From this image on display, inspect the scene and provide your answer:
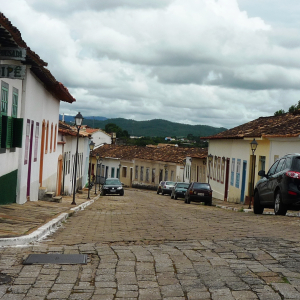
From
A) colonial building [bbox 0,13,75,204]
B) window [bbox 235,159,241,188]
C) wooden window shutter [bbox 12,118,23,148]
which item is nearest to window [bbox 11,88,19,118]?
colonial building [bbox 0,13,75,204]

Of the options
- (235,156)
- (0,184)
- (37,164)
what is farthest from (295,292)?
(235,156)

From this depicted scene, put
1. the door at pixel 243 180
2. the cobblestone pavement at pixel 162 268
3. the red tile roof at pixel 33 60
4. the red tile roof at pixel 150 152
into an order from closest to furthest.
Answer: the cobblestone pavement at pixel 162 268 < the red tile roof at pixel 33 60 < the door at pixel 243 180 < the red tile roof at pixel 150 152

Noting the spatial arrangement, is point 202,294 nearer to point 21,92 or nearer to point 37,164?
point 21,92

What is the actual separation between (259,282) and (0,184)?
8.80 m

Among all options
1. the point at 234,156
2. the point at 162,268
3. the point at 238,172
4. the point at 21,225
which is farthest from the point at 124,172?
the point at 162,268

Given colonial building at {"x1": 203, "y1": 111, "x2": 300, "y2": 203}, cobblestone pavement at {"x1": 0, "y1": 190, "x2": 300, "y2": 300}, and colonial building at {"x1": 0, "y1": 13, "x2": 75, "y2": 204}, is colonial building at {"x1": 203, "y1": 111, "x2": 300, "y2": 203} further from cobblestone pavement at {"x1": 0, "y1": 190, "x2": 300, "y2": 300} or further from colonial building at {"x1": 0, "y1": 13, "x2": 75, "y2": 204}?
cobblestone pavement at {"x1": 0, "y1": 190, "x2": 300, "y2": 300}

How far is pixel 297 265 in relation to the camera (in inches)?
279

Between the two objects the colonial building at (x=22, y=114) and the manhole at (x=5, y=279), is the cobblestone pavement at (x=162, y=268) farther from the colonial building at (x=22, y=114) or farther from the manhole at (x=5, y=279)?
the colonial building at (x=22, y=114)

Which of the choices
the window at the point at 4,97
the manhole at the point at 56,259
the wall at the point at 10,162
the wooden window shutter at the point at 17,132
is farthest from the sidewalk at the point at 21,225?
the window at the point at 4,97

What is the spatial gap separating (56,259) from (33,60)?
328 inches

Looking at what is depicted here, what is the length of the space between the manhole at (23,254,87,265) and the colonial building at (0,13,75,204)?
4.31 metres

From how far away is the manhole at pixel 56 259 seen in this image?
7.13 metres

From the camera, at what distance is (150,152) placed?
71062 millimetres

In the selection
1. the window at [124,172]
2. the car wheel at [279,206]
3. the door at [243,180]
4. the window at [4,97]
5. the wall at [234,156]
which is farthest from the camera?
the window at [124,172]
